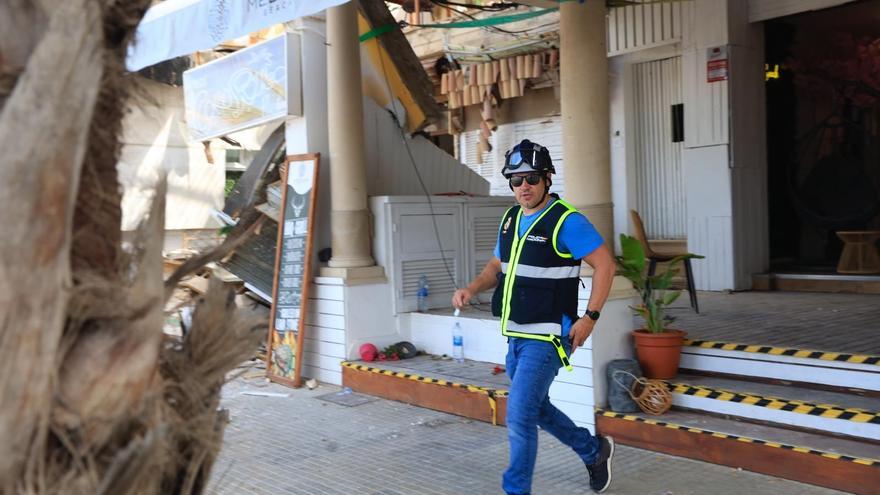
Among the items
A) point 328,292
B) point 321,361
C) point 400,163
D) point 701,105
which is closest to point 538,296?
point 328,292

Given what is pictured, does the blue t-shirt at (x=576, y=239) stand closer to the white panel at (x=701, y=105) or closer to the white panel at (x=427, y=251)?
the white panel at (x=427, y=251)

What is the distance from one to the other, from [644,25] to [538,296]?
7.28 m

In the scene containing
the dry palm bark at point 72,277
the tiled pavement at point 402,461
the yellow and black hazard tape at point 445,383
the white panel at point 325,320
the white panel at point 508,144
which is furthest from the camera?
the white panel at point 508,144

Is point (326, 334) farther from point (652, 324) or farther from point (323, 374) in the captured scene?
point (652, 324)

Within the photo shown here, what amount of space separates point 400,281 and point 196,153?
37.4ft

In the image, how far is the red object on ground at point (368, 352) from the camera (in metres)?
8.12

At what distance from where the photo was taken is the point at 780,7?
377 inches

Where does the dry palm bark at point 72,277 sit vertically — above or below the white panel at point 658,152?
below

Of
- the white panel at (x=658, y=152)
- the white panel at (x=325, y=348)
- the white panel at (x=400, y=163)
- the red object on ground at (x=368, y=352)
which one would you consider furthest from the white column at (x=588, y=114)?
the white panel at (x=658, y=152)

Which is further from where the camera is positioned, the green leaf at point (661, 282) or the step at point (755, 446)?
the green leaf at point (661, 282)

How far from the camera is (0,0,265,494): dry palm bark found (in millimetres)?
1565

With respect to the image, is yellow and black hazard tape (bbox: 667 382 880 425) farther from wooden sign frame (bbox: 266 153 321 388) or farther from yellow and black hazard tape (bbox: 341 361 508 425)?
wooden sign frame (bbox: 266 153 321 388)

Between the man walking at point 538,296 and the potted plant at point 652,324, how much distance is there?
1.59m

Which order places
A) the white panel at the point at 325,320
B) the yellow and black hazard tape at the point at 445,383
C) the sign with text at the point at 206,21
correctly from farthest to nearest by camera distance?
the white panel at the point at 325,320 < the yellow and black hazard tape at the point at 445,383 < the sign with text at the point at 206,21
